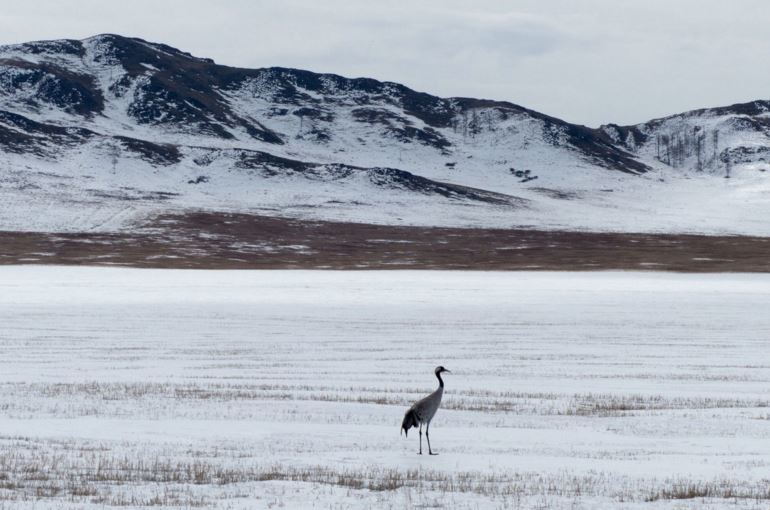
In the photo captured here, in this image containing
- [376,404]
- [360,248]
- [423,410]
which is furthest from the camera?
[360,248]

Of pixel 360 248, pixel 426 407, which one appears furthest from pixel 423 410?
pixel 360 248

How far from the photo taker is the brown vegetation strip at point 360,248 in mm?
95125

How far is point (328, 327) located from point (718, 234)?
109m

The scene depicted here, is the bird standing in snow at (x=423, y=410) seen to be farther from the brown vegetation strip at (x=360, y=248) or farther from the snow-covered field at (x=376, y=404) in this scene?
the brown vegetation strip at (x=360, y=248)

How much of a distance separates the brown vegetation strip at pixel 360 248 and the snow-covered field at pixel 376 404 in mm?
39582

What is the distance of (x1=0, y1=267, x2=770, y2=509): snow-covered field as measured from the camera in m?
14.5

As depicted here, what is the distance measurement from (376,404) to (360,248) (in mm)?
94207

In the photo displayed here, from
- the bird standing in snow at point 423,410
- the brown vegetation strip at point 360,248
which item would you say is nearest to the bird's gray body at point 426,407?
the bird standing in snow at point 423,410

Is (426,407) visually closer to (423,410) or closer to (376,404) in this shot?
(423,410)

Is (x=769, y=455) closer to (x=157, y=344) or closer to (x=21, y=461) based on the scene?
(x=21, y=461)

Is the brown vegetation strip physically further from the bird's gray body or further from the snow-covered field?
the bird's gray body

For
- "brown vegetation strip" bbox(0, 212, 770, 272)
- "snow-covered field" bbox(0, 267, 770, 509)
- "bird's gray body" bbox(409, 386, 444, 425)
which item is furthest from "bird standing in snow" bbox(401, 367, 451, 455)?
"brown vegetation strip" bbox(0, 212, 770, 272)

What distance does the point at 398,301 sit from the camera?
57750 mm

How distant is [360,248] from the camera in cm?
11719
